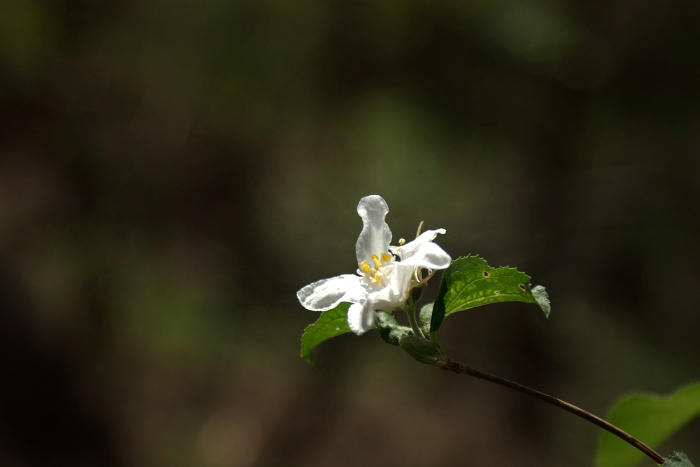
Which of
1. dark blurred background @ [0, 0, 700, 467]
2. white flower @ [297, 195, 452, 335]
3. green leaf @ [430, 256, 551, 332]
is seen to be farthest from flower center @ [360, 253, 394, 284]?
dark blurred background @ [0, 0, 700, 467]

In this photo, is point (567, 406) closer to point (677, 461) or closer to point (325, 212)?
point (677, 461)

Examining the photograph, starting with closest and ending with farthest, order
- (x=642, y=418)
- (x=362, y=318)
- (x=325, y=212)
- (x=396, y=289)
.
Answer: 1. (x=362, y=318)
2. (x=396, y=289)
3. (x=642, y=418)
4. (x=325, y=212)

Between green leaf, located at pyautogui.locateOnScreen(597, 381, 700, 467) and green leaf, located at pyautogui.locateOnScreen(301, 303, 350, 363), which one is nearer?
green leaf, located at pyautogui.locateOnScreen(301, 303, 350, 363)

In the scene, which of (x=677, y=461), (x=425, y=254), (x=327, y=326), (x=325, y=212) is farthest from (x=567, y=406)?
(x=325, y=212)

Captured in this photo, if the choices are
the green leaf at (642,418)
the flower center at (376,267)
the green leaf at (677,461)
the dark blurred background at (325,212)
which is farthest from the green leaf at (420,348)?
the dark blurred background at (325,212)

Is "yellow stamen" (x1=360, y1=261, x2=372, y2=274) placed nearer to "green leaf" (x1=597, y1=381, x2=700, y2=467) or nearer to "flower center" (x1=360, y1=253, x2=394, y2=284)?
"flower center" (x1=360, y1=253, x2=394, y2=284)
